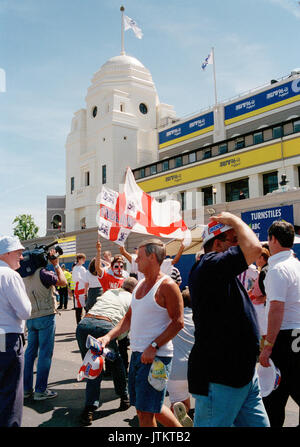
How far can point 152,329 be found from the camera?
3420 mm

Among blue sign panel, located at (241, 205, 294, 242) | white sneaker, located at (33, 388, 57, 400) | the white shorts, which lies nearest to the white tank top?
the white shorts

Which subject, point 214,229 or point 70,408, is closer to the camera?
point 214,229

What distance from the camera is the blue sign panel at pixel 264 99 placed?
108 ft

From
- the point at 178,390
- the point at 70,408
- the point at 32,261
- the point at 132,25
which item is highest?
the point at 132,25

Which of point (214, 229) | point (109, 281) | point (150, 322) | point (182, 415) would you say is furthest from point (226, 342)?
point (109, 281)

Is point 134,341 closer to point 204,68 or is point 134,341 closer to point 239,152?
point 239,152

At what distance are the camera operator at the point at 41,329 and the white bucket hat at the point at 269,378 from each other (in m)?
3.18

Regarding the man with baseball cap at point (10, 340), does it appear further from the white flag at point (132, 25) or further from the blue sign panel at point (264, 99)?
the white flag at point (132, 25)

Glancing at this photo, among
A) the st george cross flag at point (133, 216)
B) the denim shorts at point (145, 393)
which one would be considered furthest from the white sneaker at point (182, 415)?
the st george cross flag at point (133, 216)

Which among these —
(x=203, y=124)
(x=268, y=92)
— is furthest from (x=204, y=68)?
(x=268, y=92)

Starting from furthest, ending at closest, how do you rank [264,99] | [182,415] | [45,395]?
[264,99] → [45,395] → [182,415]

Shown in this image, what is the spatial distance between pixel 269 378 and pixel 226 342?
1048 mm

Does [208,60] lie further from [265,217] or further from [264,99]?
[265,217]

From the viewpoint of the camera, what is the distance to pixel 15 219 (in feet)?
219
